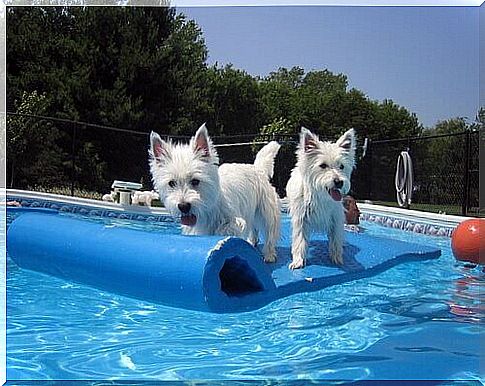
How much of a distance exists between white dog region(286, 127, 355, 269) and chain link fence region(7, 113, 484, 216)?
5611 mm

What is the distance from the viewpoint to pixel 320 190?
15.5 feet

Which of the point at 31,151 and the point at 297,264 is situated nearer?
the point at 297,264

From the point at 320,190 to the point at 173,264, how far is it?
1.41m

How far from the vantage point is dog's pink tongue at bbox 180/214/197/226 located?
4.23 metres

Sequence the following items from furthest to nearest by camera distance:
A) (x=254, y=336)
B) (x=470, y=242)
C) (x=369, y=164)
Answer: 1. (x=369, y=164)
2. (x=470, y=242)
3. (x=254, y=336)

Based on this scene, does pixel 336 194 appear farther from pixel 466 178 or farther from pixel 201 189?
pixel 466 178

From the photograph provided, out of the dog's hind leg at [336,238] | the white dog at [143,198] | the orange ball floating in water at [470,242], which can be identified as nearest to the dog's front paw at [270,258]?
the dog's hind leg at [336,238]

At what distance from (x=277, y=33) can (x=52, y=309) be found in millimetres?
Answer: 7066

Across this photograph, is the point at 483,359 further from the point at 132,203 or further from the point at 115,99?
the point at 115,99

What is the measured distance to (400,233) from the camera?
8742 mm

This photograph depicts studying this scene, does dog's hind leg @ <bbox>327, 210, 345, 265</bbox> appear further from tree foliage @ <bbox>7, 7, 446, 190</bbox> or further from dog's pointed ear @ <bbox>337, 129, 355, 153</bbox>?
tree foliage @ <bbox>7, 7, 446, 190</bbox>

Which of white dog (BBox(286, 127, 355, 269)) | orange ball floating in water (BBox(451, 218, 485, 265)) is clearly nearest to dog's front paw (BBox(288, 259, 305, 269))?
white dog (BBox(286, 127, 355, 269))

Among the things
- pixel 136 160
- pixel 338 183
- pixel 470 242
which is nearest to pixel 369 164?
pixel 136 160

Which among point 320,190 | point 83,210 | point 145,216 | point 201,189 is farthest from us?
point 83,210
